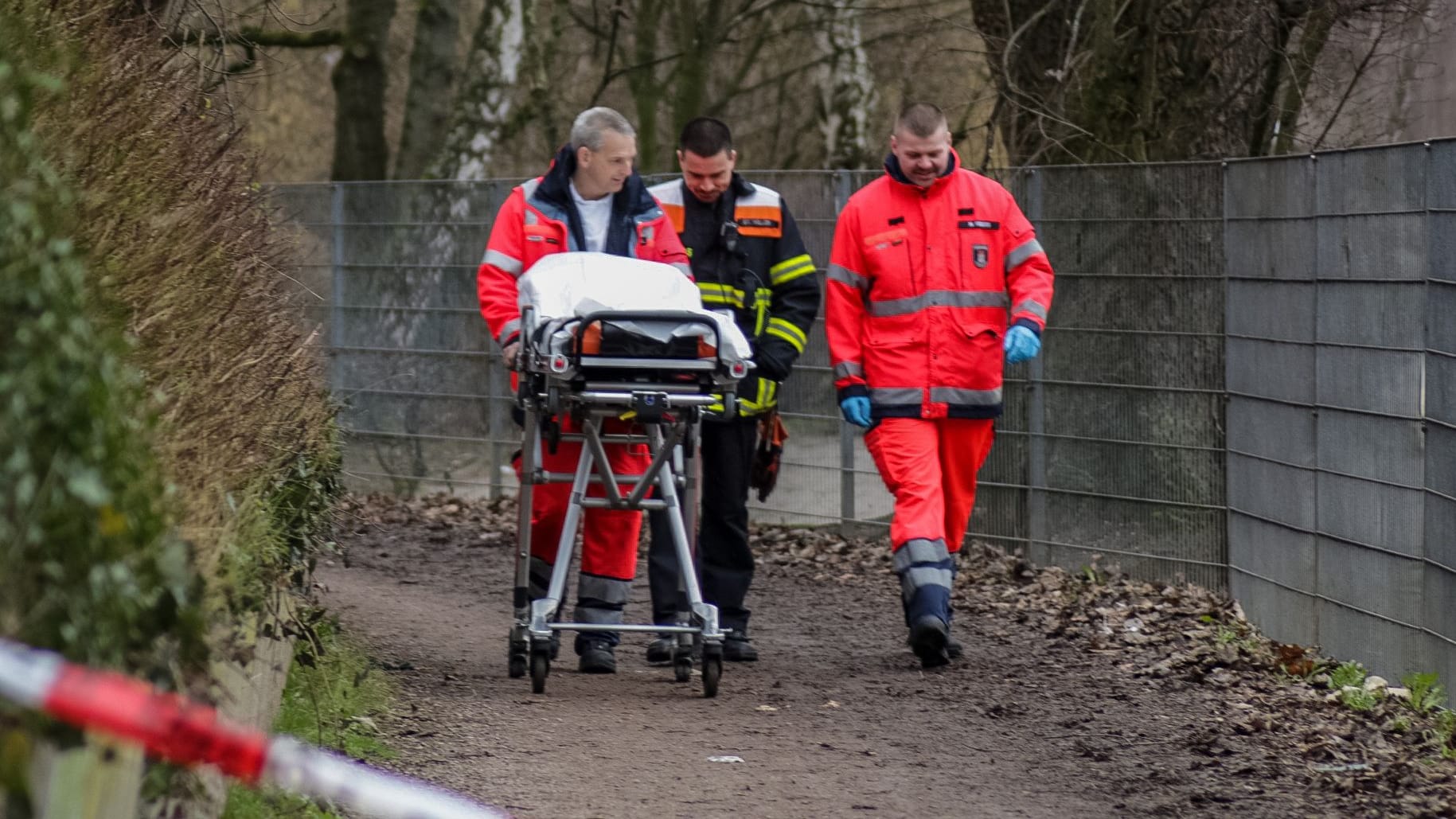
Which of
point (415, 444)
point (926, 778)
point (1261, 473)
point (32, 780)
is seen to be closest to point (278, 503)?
point (926, 778)

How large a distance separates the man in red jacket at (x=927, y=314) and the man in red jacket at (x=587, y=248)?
82cm

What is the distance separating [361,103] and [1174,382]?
11.5m

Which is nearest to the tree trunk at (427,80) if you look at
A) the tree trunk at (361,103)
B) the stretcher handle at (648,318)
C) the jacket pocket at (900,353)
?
the tree trunk at (361,103)

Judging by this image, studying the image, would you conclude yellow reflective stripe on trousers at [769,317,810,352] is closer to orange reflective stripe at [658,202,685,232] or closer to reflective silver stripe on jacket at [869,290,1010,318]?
reflective silver stripe on jacket at [869,290,1010,318]

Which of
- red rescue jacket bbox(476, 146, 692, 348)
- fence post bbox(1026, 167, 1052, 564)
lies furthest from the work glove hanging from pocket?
fence post bbox(1026, 167, 1052, 564)

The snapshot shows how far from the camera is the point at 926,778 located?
6.23 m

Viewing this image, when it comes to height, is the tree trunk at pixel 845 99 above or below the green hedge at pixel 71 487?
above

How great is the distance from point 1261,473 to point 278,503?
197 inches

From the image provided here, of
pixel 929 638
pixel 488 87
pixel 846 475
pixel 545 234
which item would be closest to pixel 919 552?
pixel 929 638

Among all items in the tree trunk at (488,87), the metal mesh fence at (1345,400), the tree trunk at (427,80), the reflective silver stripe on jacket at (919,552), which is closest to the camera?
the metal mesh fence at (1345,400)

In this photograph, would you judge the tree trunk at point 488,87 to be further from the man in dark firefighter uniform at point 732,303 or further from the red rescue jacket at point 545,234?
the red rescue jacket at point 545,234

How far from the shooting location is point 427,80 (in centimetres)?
1942

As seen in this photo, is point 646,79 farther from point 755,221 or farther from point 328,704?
point 328,704

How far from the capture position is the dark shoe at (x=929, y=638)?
26.1ft
